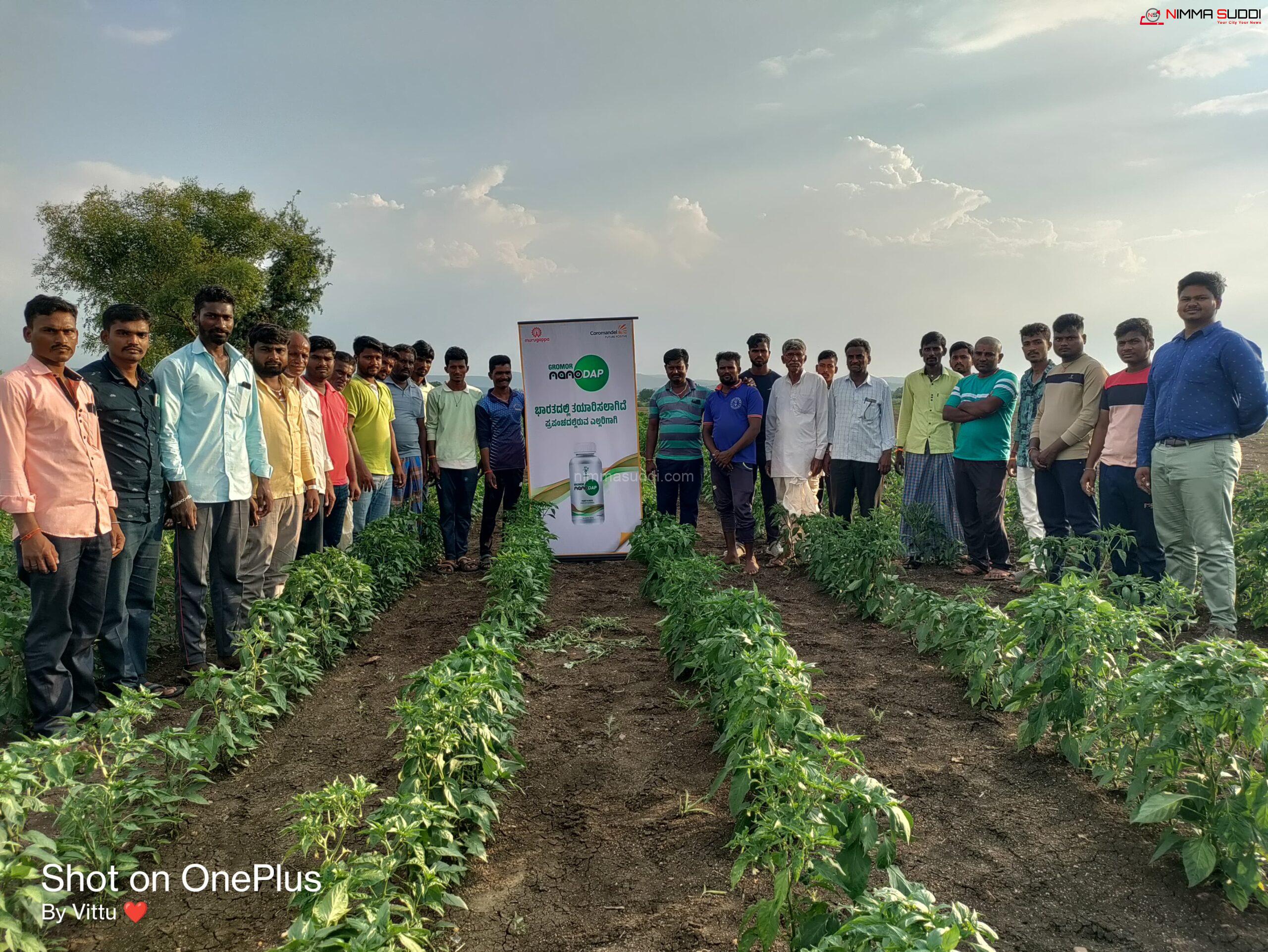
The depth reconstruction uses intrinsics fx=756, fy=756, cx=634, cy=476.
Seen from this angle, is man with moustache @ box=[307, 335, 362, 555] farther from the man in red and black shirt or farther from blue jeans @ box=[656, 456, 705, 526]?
the man in red and black shirt

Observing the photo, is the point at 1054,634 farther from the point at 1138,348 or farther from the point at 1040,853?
the point at 1138,348

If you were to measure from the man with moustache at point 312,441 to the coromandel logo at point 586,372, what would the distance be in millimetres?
2839

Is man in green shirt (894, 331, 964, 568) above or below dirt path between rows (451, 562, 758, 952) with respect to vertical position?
Result: above

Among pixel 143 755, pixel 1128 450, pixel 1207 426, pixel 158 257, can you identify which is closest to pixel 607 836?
pixel 143 755

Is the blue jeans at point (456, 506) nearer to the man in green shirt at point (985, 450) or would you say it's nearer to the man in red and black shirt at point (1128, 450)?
the man in green shirt at point (985, 450)

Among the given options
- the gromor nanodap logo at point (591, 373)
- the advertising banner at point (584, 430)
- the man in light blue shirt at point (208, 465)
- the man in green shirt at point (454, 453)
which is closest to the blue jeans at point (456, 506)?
the man in green shirt at point (454, 453)

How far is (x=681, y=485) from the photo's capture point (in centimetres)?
822

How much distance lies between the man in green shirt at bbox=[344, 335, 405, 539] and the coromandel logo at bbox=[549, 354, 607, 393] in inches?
73.0

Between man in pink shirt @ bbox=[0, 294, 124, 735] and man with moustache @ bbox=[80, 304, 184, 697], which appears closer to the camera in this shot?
man in pink shirt @ bbox=[0, 294, 124, 735]

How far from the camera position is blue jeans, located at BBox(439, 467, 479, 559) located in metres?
8.05

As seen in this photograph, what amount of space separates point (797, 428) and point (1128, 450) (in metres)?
2.85

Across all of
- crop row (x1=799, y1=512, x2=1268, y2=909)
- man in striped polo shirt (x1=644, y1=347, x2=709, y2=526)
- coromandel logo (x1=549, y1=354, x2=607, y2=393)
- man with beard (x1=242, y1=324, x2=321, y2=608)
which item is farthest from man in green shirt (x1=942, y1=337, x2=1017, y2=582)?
man with beard (x1=242, y1=324, x2=321, y2=608)

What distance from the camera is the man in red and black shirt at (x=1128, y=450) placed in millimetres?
5754

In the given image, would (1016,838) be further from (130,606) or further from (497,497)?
(497,497)
